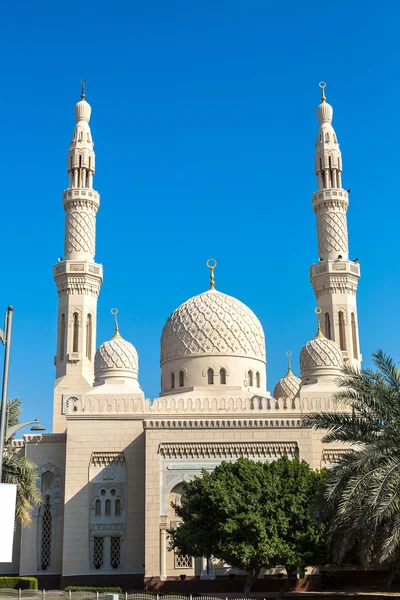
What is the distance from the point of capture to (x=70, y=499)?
2566 cm

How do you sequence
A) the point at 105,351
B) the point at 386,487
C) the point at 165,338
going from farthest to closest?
the point at 165,338
the point at 105,351
the point at 386,487

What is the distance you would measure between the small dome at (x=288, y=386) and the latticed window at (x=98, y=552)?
11.7 metres

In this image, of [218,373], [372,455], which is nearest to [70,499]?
[218,373]

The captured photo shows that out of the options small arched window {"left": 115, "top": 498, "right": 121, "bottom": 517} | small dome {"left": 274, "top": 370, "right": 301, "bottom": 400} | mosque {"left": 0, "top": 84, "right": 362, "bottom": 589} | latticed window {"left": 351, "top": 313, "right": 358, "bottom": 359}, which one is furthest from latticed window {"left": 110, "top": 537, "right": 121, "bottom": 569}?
latticed window {"left": 351, "top": 313, "right": 358, "bottom": 359}

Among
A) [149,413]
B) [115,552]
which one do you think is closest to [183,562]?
[115,552]

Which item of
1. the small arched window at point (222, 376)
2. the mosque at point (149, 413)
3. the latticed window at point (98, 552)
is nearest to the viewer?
the mosque at point (149, 413)

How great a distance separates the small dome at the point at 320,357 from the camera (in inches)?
1104

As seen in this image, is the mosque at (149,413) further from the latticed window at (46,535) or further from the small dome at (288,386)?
the small dome at (288,386)

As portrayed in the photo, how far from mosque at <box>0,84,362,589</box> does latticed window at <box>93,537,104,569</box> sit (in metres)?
0.04

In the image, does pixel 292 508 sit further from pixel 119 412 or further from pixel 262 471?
pixel 119 412

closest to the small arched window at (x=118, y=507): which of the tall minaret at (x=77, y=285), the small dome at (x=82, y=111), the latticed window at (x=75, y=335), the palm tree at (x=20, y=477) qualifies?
the tall minaret at (x=77, y=285)

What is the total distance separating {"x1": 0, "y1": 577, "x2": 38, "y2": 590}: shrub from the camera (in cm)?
2383

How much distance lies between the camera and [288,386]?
3431 cm

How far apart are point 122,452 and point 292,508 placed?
8.17 m
